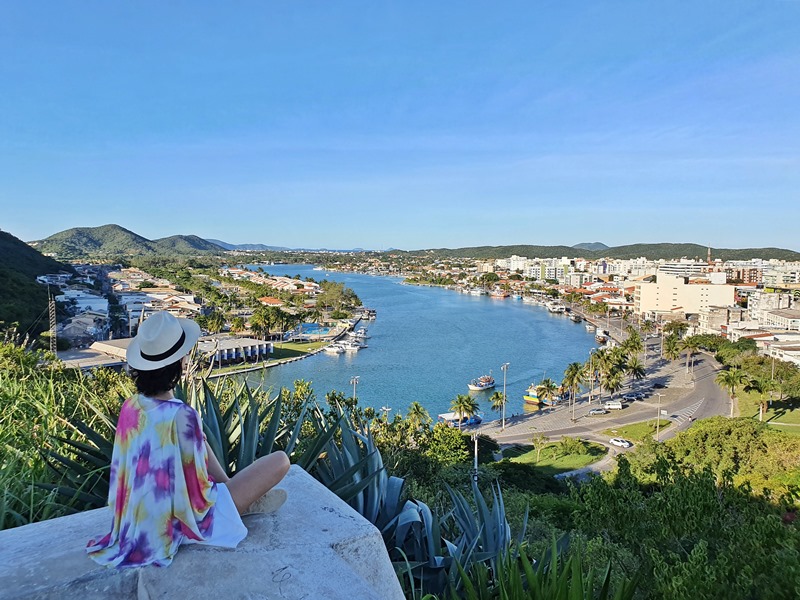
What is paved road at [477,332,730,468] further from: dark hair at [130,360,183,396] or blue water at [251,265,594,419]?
dark hair at [130,360,183,396]

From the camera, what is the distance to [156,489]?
1679mm

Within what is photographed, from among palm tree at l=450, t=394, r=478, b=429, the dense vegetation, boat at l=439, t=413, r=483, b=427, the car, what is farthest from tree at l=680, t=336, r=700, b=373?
the dense vegetation

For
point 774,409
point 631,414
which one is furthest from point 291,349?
point 774,409

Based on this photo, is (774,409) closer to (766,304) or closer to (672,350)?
(672,350)

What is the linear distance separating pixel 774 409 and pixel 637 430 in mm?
9481

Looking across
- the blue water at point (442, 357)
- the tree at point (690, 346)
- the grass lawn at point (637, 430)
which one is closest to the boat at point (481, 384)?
the blue water at point (442, 357)

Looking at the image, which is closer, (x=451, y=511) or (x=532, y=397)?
(x=451, y=511)

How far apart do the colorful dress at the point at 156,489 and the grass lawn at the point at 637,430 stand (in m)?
22.0

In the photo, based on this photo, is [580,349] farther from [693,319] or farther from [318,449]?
[318,449]

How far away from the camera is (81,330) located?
3275cm

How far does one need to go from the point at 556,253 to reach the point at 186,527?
583 feet

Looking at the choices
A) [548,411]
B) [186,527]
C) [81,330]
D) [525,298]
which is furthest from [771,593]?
[525,298]

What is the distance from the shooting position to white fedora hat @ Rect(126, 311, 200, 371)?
1.74 metres

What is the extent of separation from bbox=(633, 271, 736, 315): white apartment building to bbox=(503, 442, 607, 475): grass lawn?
4732cm
